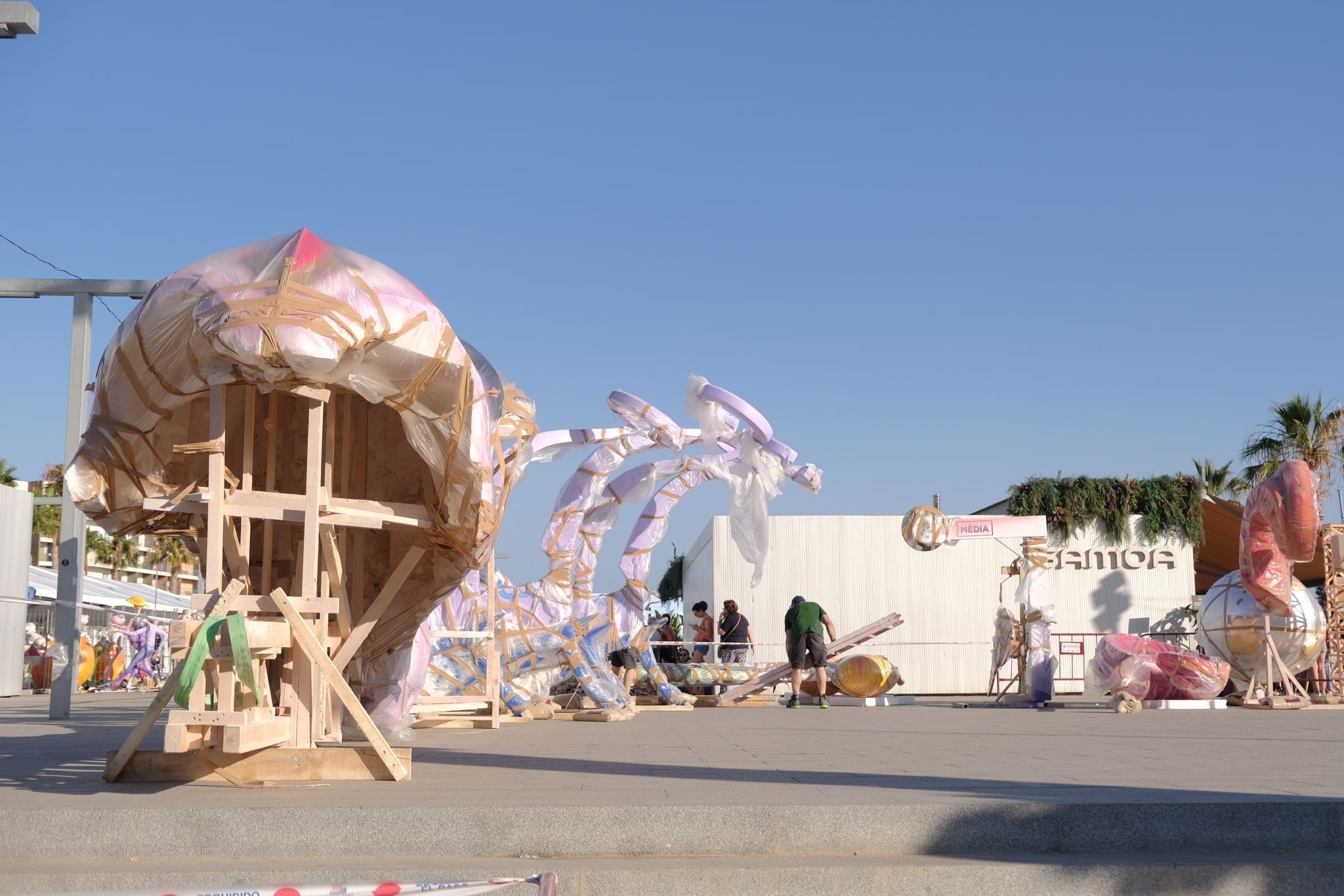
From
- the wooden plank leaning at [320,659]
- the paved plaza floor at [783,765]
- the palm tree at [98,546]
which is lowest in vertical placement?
the paved plaza floor at [783,765]

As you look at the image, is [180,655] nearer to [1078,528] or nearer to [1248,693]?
[1248,693]

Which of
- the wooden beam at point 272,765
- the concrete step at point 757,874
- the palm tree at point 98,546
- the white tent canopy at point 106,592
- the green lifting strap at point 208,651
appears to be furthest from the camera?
the palm tree at point 98,546

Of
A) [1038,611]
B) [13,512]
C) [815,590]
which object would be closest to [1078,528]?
[815,590]

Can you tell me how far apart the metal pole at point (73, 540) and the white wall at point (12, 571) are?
730 cm

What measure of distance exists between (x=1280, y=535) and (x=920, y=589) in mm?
10659

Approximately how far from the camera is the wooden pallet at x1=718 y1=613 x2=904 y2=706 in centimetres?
1848

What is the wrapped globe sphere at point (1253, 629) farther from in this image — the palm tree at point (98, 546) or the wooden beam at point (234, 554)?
the palm tree at point (98, 546)

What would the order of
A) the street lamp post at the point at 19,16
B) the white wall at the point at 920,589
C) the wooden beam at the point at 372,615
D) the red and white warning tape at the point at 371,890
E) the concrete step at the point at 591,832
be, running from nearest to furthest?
the red and white warning tape at the point at 371,890, the concrete step at the point at 591,832, the wooden beam at the point at 372,615, the street lamp post at the point at 19,16, the white wall at the point at 920,589

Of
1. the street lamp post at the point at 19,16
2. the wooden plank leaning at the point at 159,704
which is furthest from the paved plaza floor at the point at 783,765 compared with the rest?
the street lamp post at the point at 19,16

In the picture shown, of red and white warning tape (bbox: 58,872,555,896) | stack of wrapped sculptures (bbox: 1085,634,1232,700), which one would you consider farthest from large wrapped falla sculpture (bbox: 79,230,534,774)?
stack of wrapped sculptures (bbox: 1085,634,1232,700)

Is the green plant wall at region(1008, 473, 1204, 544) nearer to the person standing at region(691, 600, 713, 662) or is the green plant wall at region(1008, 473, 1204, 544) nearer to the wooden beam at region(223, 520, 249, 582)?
the person standing at region(691, 600, 713, 662)

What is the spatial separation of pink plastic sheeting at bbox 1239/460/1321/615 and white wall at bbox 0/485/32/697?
19185 millimetres

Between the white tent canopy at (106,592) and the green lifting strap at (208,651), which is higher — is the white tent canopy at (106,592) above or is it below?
below

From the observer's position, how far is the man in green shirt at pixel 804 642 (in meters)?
16.5
